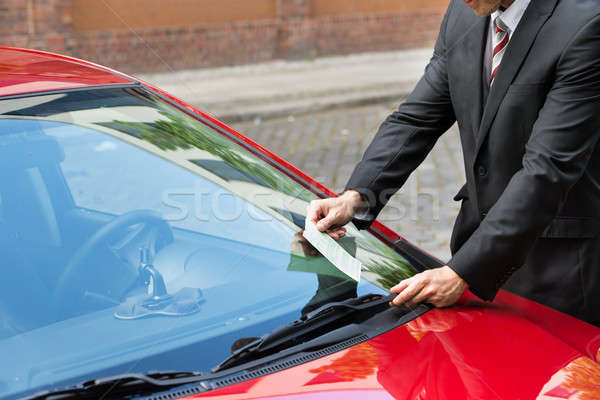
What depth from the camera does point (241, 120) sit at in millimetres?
8539

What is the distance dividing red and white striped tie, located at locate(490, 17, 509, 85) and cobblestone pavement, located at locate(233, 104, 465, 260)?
2.56m

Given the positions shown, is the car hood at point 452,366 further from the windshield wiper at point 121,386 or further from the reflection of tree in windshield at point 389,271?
the reflection of tree in windshield at point 389,271

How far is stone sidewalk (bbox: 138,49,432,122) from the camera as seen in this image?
9.01m

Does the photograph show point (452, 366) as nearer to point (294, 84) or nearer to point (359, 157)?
point (359, 157)

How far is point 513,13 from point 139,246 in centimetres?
127

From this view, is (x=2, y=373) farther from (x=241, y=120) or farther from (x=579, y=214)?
(x=241, y=120)

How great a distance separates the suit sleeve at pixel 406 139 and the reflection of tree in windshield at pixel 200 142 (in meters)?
0.20

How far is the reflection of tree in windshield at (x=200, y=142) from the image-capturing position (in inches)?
92.4

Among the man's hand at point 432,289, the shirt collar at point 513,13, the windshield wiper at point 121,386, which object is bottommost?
the man's hand at point 432,289

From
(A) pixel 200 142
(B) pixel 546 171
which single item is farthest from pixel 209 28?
(B) pixel 546 171

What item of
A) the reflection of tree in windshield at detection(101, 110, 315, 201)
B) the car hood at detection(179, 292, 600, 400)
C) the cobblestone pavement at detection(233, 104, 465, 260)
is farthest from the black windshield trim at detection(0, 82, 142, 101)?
the cobblestone pavement at detection(233, 104, 465, 260)

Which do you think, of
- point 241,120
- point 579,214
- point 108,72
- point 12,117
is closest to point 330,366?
point 579,214

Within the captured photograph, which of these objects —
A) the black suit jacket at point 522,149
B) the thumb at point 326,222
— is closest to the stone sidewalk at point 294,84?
the black suit jacket at point 522,149

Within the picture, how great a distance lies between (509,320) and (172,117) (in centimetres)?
124
